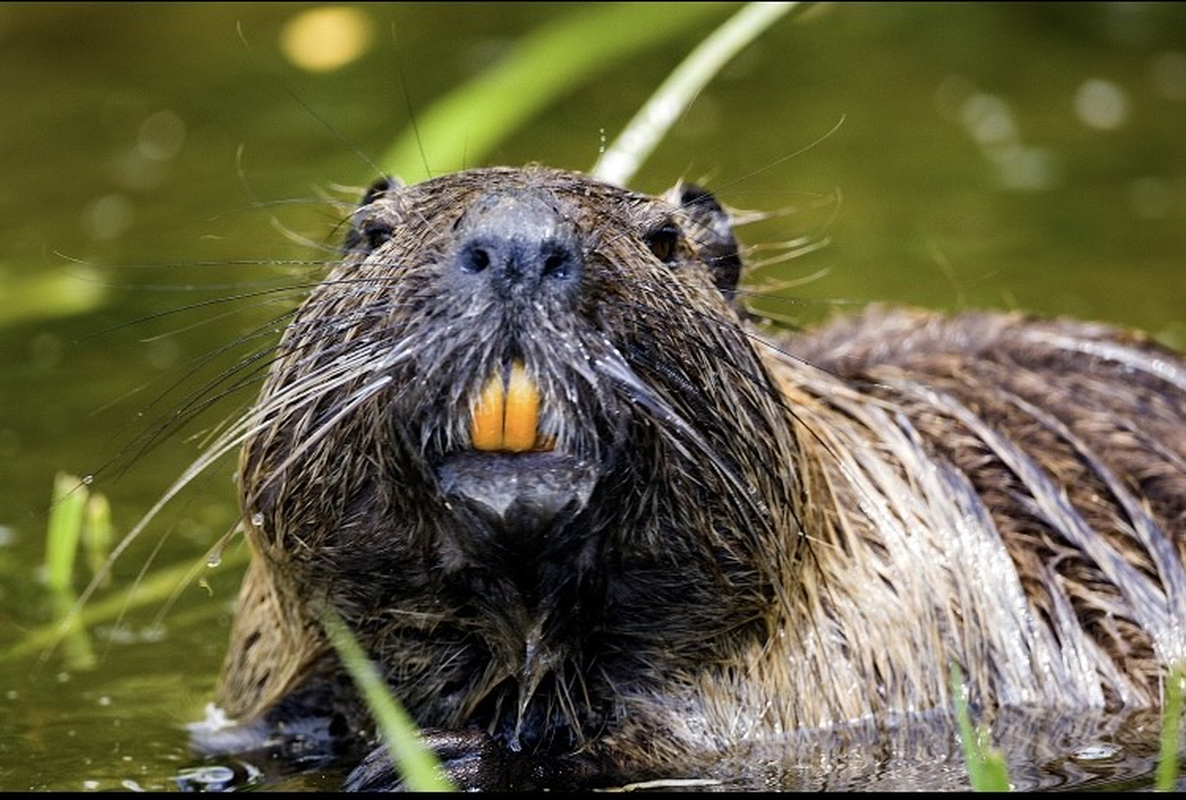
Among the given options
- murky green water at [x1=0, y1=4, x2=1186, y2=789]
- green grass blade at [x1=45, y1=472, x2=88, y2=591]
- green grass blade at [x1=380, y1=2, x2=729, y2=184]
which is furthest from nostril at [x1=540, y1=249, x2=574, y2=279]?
green grass blade at [x1=45, y1=472, x2=88, y2=591]

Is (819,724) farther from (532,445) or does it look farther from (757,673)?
(532,445)

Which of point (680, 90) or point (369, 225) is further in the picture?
point (680, 90)

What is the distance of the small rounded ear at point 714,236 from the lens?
12.7 ft

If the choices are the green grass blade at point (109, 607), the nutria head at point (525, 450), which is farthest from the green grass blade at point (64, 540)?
the nutria head at point (525, 450)

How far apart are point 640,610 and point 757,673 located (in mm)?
315

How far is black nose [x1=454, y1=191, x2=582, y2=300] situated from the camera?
3.04 m

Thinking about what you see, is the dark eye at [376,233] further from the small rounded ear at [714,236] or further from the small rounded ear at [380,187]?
the small rounded ear at [714,236]

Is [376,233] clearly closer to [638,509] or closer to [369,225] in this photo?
[369,225]

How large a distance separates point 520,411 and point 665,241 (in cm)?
61

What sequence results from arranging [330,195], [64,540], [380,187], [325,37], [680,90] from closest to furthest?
[380,187]
[680,90]
[64,540]
[330,195]
[325,37]

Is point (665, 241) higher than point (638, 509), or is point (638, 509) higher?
point (665, 241)

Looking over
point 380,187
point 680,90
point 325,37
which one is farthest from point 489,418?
point 325,37

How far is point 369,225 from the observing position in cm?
361

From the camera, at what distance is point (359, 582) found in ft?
11.8
